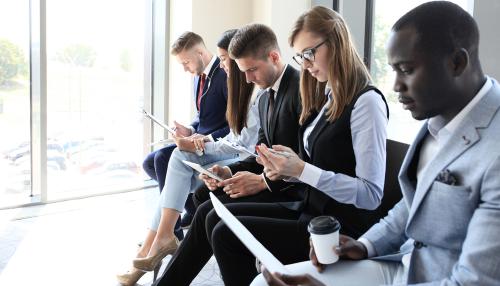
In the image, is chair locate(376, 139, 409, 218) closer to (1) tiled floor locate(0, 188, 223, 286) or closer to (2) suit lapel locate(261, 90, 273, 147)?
(2) suit lapel locate(261, 90, 273, 147)

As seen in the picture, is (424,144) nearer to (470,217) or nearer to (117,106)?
(470,217)

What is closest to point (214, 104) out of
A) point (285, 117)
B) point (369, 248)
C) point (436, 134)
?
point (285, 117)

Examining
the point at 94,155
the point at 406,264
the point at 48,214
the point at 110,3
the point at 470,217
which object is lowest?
the point at 48,214

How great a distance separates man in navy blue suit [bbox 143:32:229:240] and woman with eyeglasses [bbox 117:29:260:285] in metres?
0.28

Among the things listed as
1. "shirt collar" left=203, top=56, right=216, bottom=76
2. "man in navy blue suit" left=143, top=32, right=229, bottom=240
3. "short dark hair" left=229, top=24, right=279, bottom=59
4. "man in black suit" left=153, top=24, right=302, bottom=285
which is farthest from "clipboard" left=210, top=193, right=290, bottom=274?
"shirt collar" left=203, top=56, right=216, bottom=76

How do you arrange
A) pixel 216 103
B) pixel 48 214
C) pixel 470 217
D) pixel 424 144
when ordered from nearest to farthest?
pixel 470 217 < pixel 424 144 < pixel 216 103 < pixel 48 214

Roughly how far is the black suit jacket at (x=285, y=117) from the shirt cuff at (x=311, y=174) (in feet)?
1.42

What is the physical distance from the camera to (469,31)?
3.64ft

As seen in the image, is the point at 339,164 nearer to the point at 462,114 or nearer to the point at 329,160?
the point at 329,160

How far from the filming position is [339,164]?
1769mm

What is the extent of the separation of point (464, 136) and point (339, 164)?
0.69 metres

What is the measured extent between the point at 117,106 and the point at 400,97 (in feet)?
11.6

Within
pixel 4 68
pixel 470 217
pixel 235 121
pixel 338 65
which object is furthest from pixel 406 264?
pixel 4 68

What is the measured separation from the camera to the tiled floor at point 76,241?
267cm
